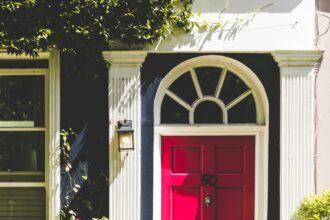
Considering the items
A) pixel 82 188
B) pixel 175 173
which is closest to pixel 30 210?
pixel 82 188

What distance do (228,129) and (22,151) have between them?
8.67ft

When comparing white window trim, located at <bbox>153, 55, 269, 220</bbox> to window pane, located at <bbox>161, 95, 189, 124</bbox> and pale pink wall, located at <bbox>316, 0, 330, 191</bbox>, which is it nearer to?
window pane, located at <bbox>161, 95, 189, 124</bbox>

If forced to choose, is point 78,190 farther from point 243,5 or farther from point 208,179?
point 243,5

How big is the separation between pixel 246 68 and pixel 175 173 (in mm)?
1608

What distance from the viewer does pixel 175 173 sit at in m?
7.40

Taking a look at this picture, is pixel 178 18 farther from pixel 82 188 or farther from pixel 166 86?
pixel 82 188

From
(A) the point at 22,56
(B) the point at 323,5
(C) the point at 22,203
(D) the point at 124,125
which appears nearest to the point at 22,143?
(C) the point at 22,203

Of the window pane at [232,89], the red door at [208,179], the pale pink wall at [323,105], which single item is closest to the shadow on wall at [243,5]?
the pale pink wall at [323,105]

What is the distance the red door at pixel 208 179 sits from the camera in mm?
7379

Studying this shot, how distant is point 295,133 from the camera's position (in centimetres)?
712

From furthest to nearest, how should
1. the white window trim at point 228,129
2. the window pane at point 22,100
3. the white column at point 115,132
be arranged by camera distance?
1. the window pane at point 22,100
2. the white window trim at point 228,129
3. the white column at point 115,132

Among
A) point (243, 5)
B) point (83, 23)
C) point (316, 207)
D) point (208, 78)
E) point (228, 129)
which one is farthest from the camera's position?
point (208, 78)

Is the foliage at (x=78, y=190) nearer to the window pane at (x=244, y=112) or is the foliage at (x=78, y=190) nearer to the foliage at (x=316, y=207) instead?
the window pane at (x=244, y=112)

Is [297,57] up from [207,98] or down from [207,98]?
up
